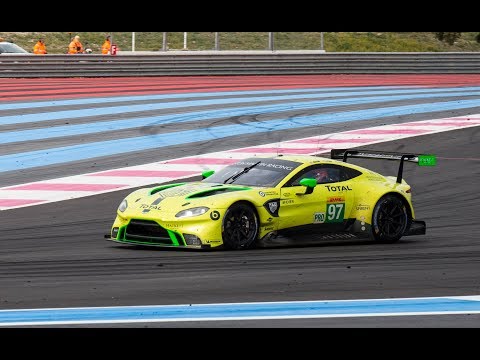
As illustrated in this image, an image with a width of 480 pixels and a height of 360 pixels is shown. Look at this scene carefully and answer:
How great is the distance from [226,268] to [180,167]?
861cm

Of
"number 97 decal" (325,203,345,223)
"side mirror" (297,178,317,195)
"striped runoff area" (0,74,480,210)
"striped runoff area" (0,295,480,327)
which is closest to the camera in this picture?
"striped runoff area" (0,295,480,327)

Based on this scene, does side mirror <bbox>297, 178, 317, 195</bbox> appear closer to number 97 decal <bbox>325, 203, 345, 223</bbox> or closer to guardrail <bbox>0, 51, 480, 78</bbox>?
number 97 decal <bbox>325, 203, 345, 223</bbox>

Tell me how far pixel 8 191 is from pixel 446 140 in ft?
33.0

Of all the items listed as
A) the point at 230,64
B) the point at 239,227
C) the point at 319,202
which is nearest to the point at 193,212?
the point at 239,227

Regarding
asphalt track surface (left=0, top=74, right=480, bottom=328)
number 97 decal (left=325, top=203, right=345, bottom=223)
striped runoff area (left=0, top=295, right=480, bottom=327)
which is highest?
number 97 decal (left=325, top=203, right=345, bottom=223)

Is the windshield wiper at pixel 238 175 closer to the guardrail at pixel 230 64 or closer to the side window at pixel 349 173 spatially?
the side window at pixel 349 173

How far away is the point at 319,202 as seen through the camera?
569 inches

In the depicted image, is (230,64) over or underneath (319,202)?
over

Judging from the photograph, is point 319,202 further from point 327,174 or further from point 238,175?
point 238,175

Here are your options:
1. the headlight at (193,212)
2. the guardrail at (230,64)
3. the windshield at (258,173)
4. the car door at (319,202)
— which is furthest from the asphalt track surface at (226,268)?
the guardrail at (230,64)

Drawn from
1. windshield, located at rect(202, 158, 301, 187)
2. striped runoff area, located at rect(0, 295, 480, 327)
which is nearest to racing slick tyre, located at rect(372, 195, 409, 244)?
windshield, located at rect(202, 158, 301, 187)

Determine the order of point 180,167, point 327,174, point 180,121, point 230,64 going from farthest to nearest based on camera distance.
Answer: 1. point 230,64
2. point 180,121
3. point 180,167
4. point 327,174

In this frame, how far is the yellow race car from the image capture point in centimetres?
1345

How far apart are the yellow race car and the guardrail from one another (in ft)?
63.6
